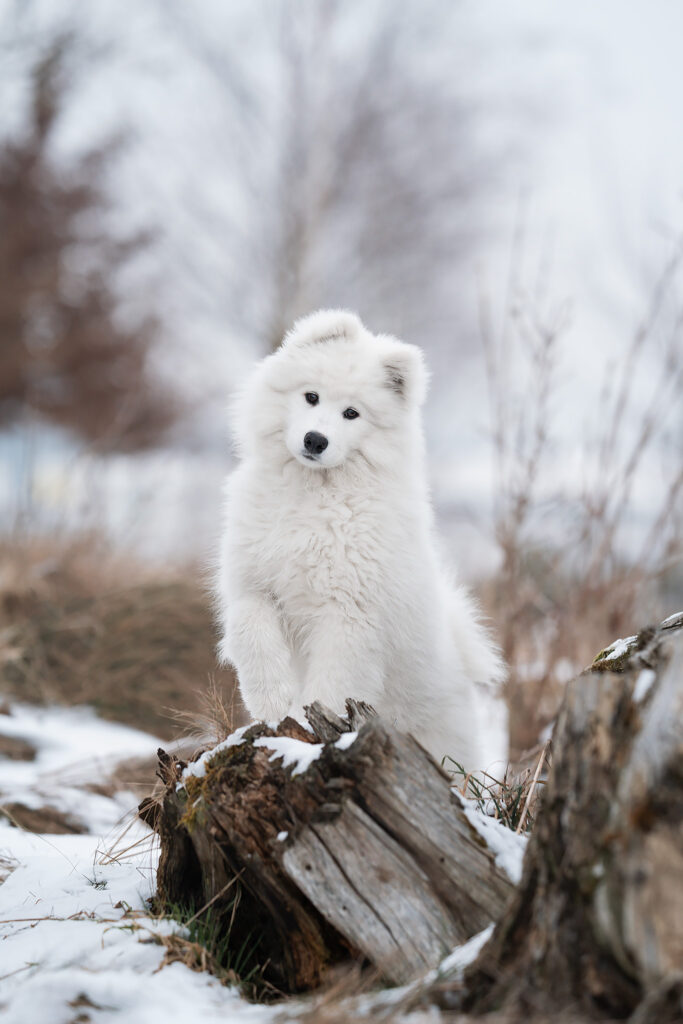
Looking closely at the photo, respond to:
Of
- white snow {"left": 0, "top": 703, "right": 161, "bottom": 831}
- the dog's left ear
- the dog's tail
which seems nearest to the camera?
the dog's left ear

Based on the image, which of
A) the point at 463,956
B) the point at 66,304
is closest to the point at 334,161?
the point at 66,304

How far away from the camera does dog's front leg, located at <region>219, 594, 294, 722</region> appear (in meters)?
2.92

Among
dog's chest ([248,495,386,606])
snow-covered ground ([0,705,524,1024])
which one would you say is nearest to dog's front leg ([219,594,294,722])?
dog's chest ([248,495,386,606])

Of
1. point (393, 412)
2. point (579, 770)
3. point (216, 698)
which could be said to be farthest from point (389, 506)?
point (579, 770)

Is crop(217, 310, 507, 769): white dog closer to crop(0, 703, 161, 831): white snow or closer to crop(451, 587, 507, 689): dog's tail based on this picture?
crop(451, 587, 507, 689): dog's tail

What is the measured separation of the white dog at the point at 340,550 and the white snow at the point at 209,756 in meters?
0.60

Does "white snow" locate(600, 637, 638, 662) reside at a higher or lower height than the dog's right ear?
lower

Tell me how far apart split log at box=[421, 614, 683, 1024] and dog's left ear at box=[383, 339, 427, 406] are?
1.89 metres

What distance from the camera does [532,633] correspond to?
19.0 feet

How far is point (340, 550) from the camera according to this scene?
9.90 feet

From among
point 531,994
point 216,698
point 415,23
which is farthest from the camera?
point 415,23

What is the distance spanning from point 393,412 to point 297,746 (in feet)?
5.14

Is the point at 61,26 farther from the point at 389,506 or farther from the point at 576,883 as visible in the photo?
the point at 576,883

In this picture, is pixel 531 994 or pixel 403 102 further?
pixel 403 102
